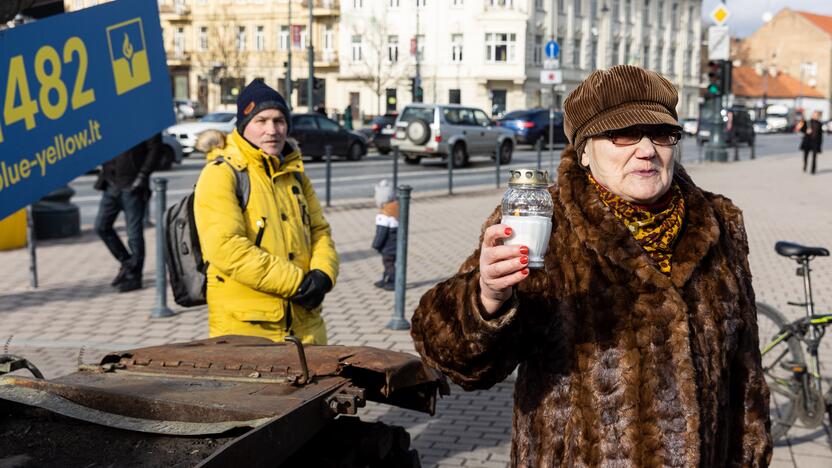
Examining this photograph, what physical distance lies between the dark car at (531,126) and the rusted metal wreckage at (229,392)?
112ft

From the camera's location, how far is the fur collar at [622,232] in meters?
2.41

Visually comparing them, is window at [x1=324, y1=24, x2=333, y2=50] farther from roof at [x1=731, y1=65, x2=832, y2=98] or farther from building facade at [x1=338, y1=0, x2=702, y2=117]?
roof at [x1=731, y1=65, x2=832, y2=98]

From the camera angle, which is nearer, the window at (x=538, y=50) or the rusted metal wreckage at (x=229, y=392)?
the rusted metal wreckage at (x=229, y=392)

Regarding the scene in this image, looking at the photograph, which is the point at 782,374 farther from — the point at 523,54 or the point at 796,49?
the point at 796,49

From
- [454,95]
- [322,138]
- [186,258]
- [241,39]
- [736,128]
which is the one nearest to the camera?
[186,258]

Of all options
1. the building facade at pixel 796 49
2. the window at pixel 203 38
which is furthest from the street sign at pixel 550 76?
the building facade at pixel 796 49

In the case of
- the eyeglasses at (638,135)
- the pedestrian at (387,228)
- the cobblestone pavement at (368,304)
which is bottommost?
the cobblestone pavement at (368,304)

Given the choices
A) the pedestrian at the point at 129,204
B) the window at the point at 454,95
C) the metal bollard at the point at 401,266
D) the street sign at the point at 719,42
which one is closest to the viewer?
the metal bollard at the point at 401,266

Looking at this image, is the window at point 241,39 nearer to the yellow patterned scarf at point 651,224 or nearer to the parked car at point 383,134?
the parked car at point 383,134

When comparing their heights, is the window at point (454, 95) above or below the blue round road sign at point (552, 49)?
below

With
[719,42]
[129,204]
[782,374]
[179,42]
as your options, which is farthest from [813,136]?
[179,42]

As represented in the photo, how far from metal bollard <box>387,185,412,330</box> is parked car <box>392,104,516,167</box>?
1895cm

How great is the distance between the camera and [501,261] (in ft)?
6.70

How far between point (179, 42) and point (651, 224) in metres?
73.1
